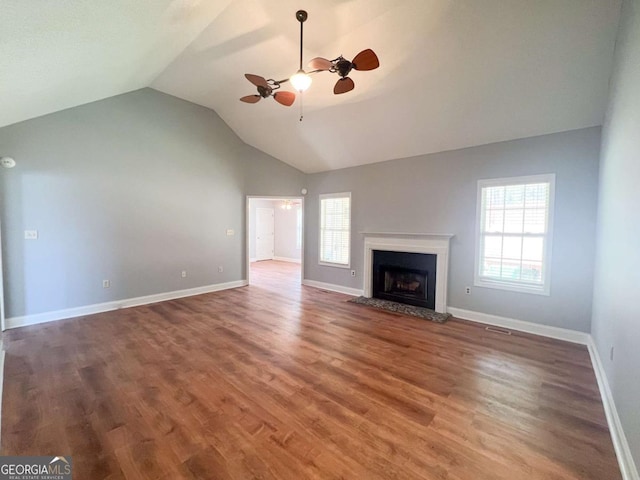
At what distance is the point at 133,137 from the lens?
4852 millimetres

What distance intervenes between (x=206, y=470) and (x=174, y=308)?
374cm

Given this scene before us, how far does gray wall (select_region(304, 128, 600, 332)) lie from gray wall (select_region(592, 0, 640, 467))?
2.67 feet

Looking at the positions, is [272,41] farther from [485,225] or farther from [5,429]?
[5,429]

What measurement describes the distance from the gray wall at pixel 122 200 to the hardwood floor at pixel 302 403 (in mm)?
920

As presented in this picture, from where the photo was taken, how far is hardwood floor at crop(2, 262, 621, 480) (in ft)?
5.74

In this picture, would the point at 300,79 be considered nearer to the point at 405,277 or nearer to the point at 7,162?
the point at 405,277

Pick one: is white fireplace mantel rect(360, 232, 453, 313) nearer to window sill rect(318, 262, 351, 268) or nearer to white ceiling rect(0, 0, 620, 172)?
window sill rect(318, 262, 351, 268)

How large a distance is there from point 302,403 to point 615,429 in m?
2.32

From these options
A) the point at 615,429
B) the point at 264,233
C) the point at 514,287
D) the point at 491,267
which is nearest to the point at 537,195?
the point at 491,267

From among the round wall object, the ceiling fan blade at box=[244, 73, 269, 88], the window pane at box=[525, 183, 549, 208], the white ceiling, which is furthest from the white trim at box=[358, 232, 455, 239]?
the round wall object

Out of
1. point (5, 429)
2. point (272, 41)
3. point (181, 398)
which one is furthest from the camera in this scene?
point (272, 41)

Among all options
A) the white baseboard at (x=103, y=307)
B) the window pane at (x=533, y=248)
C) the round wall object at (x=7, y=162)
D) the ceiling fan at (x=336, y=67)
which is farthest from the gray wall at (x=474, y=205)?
the round wall object at (x=7, y=162)

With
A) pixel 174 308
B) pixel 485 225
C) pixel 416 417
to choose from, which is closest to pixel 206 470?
pixel 416 417

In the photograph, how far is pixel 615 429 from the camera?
6.42ft
